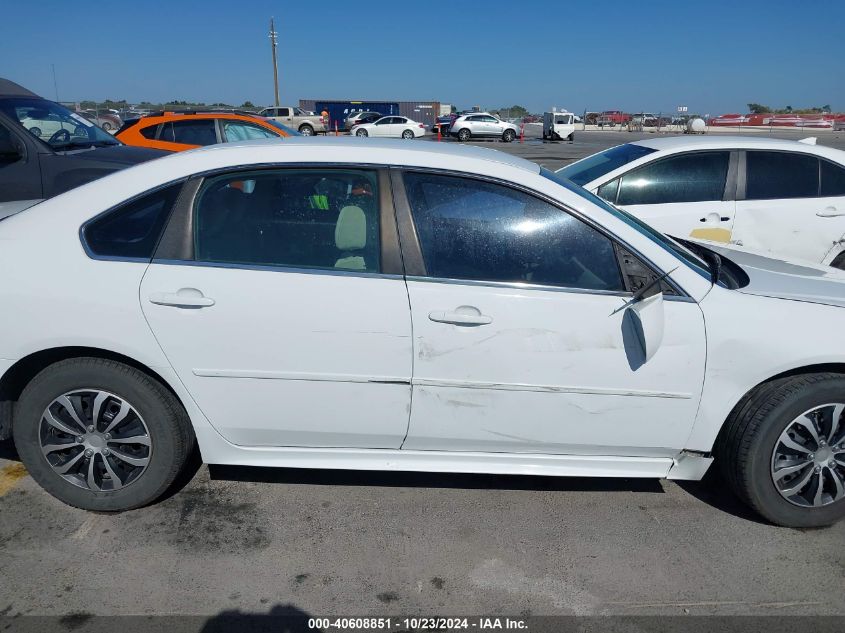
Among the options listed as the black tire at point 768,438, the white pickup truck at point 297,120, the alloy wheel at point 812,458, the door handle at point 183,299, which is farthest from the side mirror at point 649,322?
the white pickup truck at point 297,120

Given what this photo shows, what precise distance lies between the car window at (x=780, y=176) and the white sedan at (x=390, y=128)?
32206mm

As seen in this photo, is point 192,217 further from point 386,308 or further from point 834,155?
point 834,155

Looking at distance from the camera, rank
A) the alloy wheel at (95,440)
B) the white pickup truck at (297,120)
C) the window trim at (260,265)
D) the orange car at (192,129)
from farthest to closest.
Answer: the white pickup truck at (297,120), the orange car at (192,129), the alloy wheel at (95,440), the window trim at (260,265)

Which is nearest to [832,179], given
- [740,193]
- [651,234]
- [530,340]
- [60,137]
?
[740,193]

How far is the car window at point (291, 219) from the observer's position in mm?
2867

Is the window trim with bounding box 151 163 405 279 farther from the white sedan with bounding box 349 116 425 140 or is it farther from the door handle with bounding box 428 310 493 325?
the white sedan with bounding box 349 116 425 140

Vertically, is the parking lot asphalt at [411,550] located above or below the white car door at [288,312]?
below

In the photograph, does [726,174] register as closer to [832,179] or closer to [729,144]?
[729,144]

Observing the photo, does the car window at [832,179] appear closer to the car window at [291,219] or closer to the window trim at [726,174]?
the window trim at [726,174]

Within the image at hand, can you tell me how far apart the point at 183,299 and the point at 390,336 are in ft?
2.84

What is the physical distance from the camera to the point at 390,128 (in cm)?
3781

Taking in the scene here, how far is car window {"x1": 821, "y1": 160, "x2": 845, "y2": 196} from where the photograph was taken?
585cm

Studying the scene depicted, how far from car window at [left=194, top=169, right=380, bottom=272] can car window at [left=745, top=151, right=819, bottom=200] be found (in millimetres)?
4218

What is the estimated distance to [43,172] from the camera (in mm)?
6457
